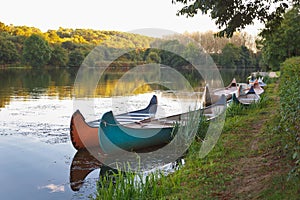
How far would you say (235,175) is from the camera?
20.7ft

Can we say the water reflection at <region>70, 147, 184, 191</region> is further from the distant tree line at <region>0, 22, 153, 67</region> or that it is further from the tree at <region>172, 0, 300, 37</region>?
the distant tree line at <region>0, 22, 153, 67</region>

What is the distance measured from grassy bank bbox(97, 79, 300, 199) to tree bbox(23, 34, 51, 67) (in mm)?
70338

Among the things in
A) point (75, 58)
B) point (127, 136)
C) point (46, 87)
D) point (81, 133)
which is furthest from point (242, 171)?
point (75, 58)

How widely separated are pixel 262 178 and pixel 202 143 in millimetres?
3967

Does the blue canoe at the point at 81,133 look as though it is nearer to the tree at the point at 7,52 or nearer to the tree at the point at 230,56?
the tree at the point at 7,52

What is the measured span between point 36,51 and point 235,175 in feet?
238

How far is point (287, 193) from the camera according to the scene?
4664 mm

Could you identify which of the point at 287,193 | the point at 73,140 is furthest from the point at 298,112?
the point at 73,140

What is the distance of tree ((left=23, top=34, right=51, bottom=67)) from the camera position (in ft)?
243

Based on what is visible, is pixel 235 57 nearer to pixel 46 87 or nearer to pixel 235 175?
A: pixel 46 87

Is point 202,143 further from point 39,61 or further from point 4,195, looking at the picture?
point 39,61

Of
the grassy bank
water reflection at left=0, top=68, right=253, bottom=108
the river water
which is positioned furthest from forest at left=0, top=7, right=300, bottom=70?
the grassy bank

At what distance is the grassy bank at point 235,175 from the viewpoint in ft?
17.0

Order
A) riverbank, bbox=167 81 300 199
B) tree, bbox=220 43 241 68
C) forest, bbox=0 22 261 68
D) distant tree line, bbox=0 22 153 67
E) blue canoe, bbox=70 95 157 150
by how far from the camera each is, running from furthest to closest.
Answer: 1. tree, bbox=220 43 241 68
2. distant tree line, bbox=0 22 153 67
3. forest, bbox=0 22 261 68
4. blue canoe, bbox=70 95 157 150
5. riverbank, bbox=167 81 300 199
